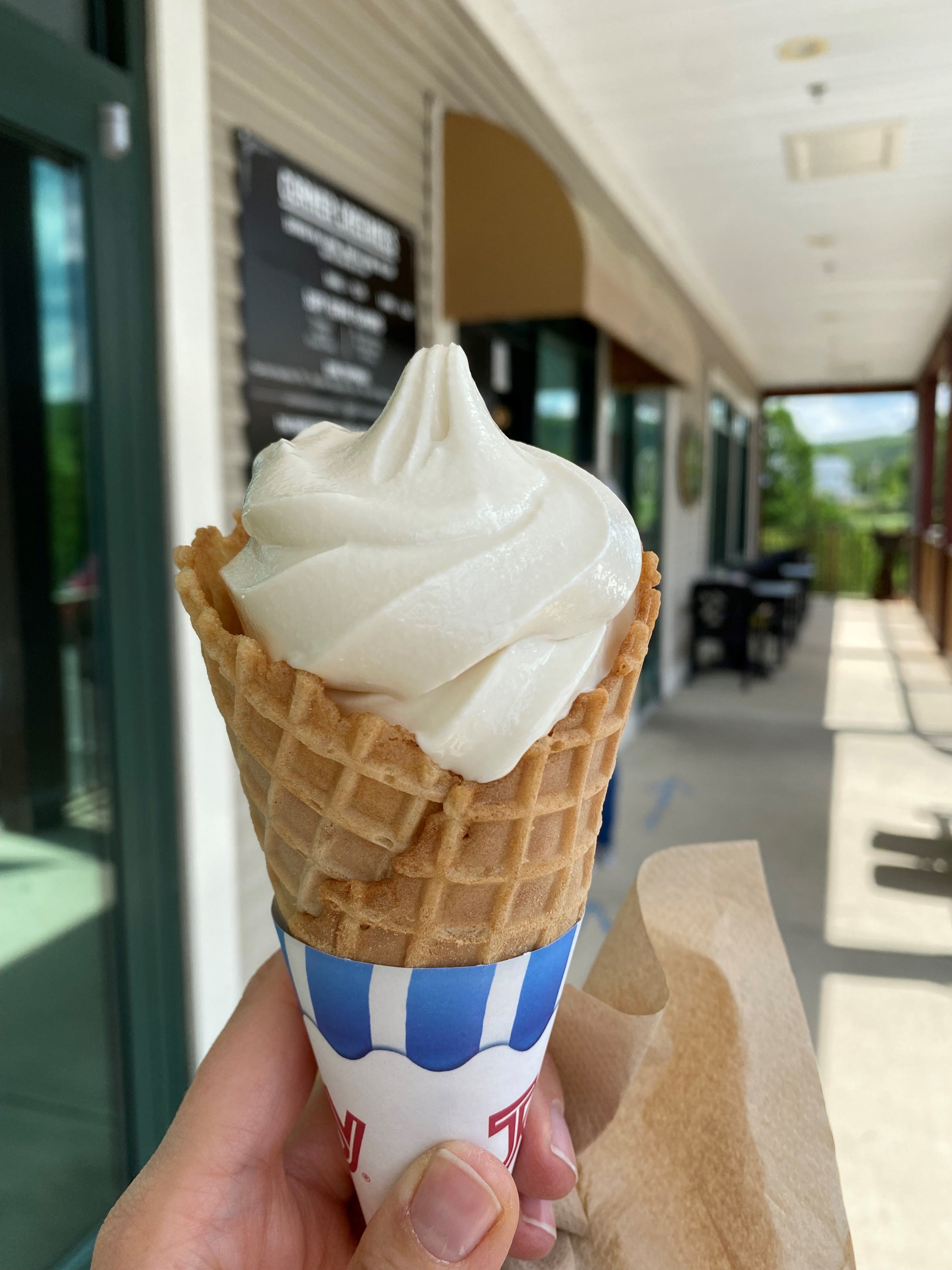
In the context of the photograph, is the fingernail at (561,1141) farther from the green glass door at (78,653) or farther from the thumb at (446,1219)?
the green glass door at (78,653)

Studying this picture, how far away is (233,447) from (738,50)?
331cm

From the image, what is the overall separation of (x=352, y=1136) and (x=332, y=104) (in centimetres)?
276

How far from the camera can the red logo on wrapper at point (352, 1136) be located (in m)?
0.94

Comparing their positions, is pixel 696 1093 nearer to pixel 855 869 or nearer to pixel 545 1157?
pixel 545 1157

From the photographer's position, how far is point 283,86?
2.42m

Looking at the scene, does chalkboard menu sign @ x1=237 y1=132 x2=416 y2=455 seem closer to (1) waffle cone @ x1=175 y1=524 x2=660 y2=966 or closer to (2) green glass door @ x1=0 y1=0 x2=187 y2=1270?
(2) green glass door @ x1=0 y1=0 x2=187 y2=1270

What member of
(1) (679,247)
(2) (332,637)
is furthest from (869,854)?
(1) (679,247)

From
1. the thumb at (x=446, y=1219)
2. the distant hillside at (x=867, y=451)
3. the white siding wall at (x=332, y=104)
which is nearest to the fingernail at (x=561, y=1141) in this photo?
the thumb at (x=446, y=1219)

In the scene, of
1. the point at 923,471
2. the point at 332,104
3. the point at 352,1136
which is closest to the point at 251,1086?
the point at 352,1136

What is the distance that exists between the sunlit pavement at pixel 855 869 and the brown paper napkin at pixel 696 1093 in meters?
1.43

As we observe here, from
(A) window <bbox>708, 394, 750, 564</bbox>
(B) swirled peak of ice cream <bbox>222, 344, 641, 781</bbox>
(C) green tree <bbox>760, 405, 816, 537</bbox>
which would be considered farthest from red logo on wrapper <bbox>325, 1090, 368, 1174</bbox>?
(C) green tree <bbox>760, 405, 816, 537</bbox>

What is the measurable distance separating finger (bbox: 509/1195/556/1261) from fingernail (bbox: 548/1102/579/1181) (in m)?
0.05

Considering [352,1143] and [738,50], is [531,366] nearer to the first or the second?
[738,50]

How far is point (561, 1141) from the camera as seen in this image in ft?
3.32
